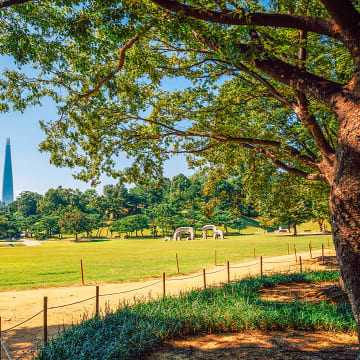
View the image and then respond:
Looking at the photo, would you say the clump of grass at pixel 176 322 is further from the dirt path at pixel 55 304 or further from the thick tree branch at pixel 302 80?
the thick tree branch at pixel 302 80

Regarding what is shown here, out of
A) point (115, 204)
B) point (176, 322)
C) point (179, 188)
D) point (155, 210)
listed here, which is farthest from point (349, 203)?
point (179, 188)

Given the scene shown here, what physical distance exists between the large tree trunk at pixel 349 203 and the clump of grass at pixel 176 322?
3469 mm

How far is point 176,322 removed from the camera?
24.5 ft

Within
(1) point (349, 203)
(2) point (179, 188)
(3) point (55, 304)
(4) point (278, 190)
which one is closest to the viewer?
A: (1) point (349, 203)

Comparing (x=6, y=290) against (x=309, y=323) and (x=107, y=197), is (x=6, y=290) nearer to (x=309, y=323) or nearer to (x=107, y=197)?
(x=309, y=323)

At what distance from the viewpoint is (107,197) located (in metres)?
108

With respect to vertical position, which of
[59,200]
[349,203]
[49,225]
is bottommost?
[49,225]

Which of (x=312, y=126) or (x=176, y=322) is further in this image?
(x=312, y=126)

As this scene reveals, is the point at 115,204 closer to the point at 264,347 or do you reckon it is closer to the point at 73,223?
the point at 73,223

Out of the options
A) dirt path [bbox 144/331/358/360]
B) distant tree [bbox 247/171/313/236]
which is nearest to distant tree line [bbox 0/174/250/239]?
distant tree [bbox 247/171/313/236]

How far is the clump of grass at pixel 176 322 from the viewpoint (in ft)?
18.9

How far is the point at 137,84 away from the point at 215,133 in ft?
12.1

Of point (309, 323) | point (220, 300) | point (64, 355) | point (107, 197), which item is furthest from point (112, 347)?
point (107, 197)

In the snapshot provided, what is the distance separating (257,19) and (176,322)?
7206 mm
